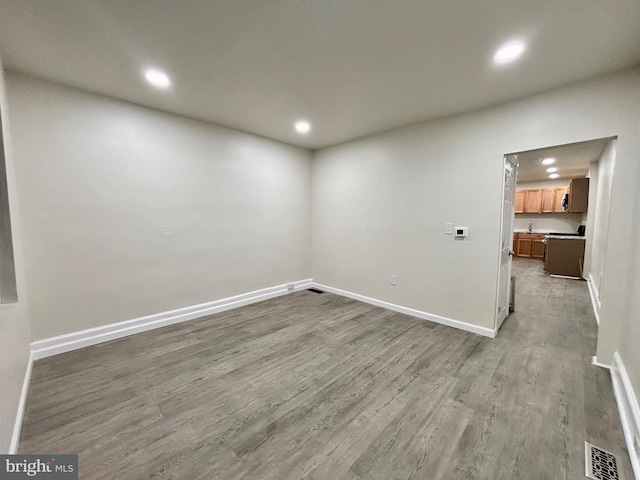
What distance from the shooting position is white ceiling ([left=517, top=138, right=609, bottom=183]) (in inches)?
166

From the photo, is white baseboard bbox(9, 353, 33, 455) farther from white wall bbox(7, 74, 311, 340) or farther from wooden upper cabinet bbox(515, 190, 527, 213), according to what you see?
wooden upper cabinet bbox(515, 190, 527, 213)

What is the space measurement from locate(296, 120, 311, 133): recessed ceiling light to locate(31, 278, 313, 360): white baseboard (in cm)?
262

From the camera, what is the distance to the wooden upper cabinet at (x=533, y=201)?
A: 26.0 feet

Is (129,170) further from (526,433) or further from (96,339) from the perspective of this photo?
(526,433)

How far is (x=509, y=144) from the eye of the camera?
2795mm

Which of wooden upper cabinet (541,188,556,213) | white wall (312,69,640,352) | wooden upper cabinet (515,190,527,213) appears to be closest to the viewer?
white wall (312,69,640,352)

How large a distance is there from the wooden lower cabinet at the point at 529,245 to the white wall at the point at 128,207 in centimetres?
840

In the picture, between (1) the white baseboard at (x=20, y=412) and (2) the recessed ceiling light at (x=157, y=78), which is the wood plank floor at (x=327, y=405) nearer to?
(1) the white baseboard at (x=20, y=412)

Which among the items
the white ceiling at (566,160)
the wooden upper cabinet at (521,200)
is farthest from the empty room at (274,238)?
the wooden upper cabinet at (521,200)

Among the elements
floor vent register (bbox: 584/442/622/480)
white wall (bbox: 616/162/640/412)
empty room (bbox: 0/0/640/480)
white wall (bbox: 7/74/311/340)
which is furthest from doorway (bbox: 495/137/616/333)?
white wall (bbox: 7/74/311/340)

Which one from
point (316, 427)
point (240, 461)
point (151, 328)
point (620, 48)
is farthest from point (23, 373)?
point (620, 48)

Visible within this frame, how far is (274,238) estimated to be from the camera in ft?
14.7

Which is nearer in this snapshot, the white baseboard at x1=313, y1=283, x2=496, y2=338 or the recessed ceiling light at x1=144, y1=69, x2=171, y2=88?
the recessed ceiling light at x1=144, y1=69, x2=171, y2=88

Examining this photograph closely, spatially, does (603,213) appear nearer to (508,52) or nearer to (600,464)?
(508,52)
